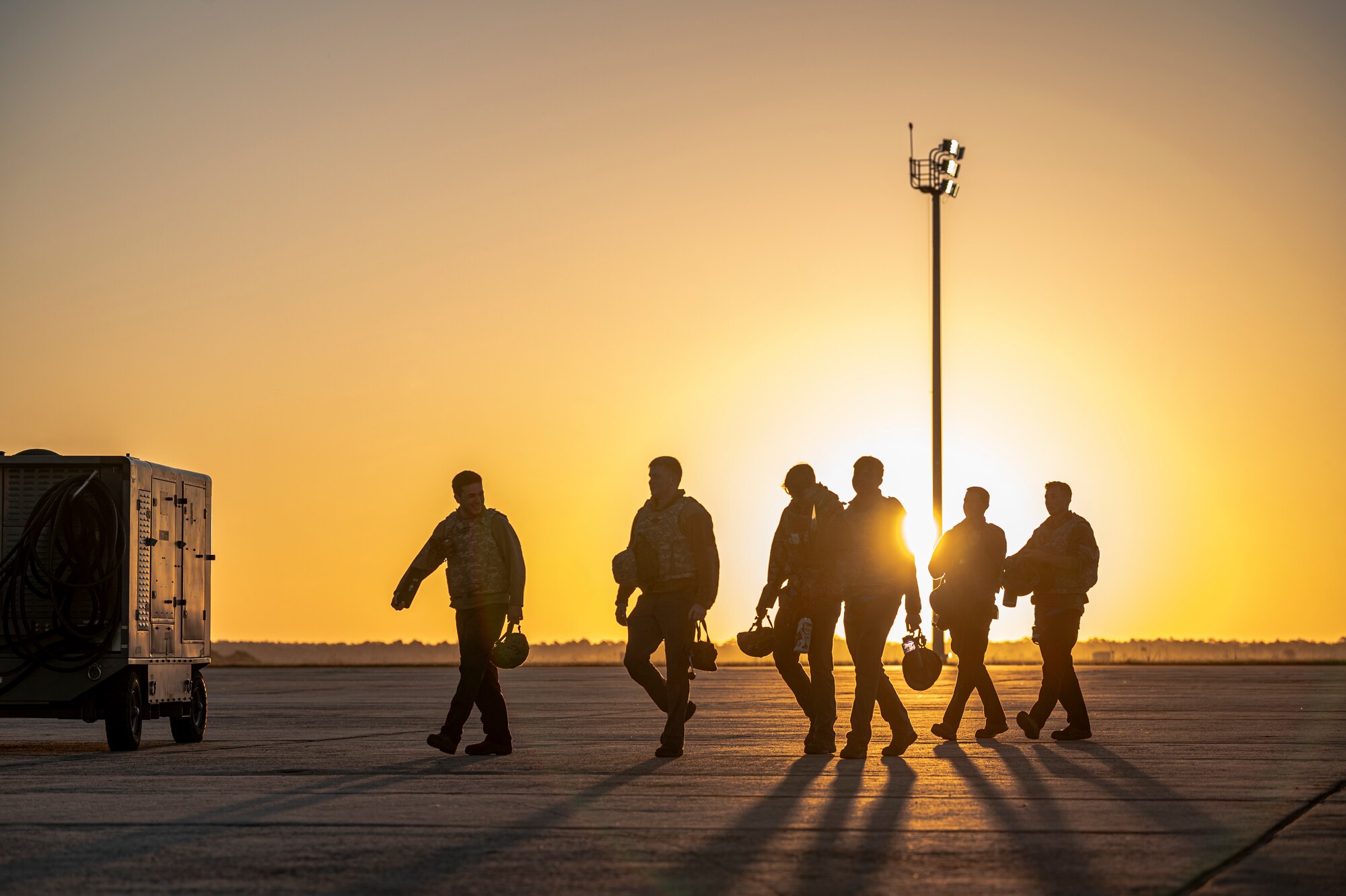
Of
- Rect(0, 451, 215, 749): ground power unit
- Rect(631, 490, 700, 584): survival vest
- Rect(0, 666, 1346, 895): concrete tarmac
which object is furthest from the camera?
Rect(0, 451, 215, 749): ground power unit

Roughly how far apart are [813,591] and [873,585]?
1.53ft

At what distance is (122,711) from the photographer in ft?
47.3

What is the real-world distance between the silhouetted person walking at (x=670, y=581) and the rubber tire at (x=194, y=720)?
4821 mm

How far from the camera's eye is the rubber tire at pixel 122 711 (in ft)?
47.3

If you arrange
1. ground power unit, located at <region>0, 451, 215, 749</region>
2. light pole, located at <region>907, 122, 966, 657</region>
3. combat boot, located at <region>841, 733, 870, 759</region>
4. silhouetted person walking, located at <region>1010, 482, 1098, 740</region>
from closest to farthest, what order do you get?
combat boot, located at <region>841, 733, 870, 759</region> < ground power unit, located at <region>0, 451, 215, 749</region> < silhouetted person walking, located at <region>1010, 482, 1098, 740</region> < light pole, located at <region>907, 122, 966, 657</region>

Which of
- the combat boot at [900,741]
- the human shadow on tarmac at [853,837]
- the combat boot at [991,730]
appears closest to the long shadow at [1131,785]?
the combat boot at [991,730]

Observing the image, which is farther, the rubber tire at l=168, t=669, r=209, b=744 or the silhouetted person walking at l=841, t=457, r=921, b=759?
the rubber tire at l=168, t=669, r=209, b=744

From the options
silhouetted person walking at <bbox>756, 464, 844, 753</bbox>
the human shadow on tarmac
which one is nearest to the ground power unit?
silhouetted person walking at <bbox>756, 464, 844, 753</bbox>

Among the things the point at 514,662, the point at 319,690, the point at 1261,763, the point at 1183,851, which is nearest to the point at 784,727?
the point at 514,662

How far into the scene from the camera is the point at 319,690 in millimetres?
31000

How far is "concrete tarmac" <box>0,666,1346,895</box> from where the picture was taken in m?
→ 7.16

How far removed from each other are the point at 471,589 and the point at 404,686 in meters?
19.2

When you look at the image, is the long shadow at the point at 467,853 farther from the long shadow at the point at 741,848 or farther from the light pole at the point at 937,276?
the light pole at the point at 937,276

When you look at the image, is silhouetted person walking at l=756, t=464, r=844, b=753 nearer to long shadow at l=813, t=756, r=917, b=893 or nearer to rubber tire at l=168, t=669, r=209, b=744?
long shadow at l=813, t=756, r=917, b=893
